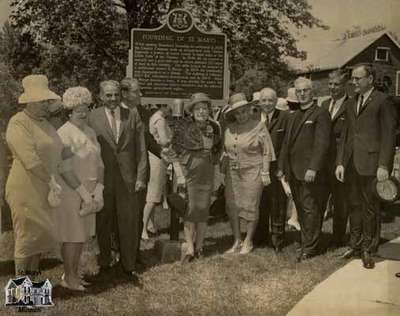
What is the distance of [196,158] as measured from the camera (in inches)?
253

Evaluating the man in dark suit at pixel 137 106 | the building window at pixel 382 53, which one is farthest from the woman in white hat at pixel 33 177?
the building window at pixel 382 53

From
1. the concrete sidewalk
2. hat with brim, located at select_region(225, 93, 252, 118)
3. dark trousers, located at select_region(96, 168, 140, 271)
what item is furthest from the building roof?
dark trousers, located at select_region(96, 168, 140, 271)

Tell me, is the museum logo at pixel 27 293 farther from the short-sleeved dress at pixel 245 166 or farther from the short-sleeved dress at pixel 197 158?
the short-sleeved dress at pixel 245 166

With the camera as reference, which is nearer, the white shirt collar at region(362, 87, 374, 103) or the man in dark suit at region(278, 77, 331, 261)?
the white shirt collar at region(362, 87, 374, 103)

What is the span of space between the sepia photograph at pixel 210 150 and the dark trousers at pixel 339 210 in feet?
0.06

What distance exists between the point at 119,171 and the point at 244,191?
145 cm

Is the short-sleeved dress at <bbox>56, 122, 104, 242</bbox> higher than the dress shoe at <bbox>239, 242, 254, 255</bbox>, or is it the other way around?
the short-sleeved dress at <bbox>56, 122, 104, 242</bbox>

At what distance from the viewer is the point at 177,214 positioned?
6.69 metres

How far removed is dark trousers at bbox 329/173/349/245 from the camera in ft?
21.6

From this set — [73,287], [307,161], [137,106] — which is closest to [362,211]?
[307,161]

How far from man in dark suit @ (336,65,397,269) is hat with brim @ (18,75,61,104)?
298 cm

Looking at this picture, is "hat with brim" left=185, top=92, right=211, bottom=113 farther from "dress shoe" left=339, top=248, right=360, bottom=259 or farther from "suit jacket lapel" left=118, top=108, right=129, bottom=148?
"dress shoe" left=339, top=248, right=360, bottom=259

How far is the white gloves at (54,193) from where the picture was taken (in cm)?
549

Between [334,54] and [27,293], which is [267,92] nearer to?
[334,54]
